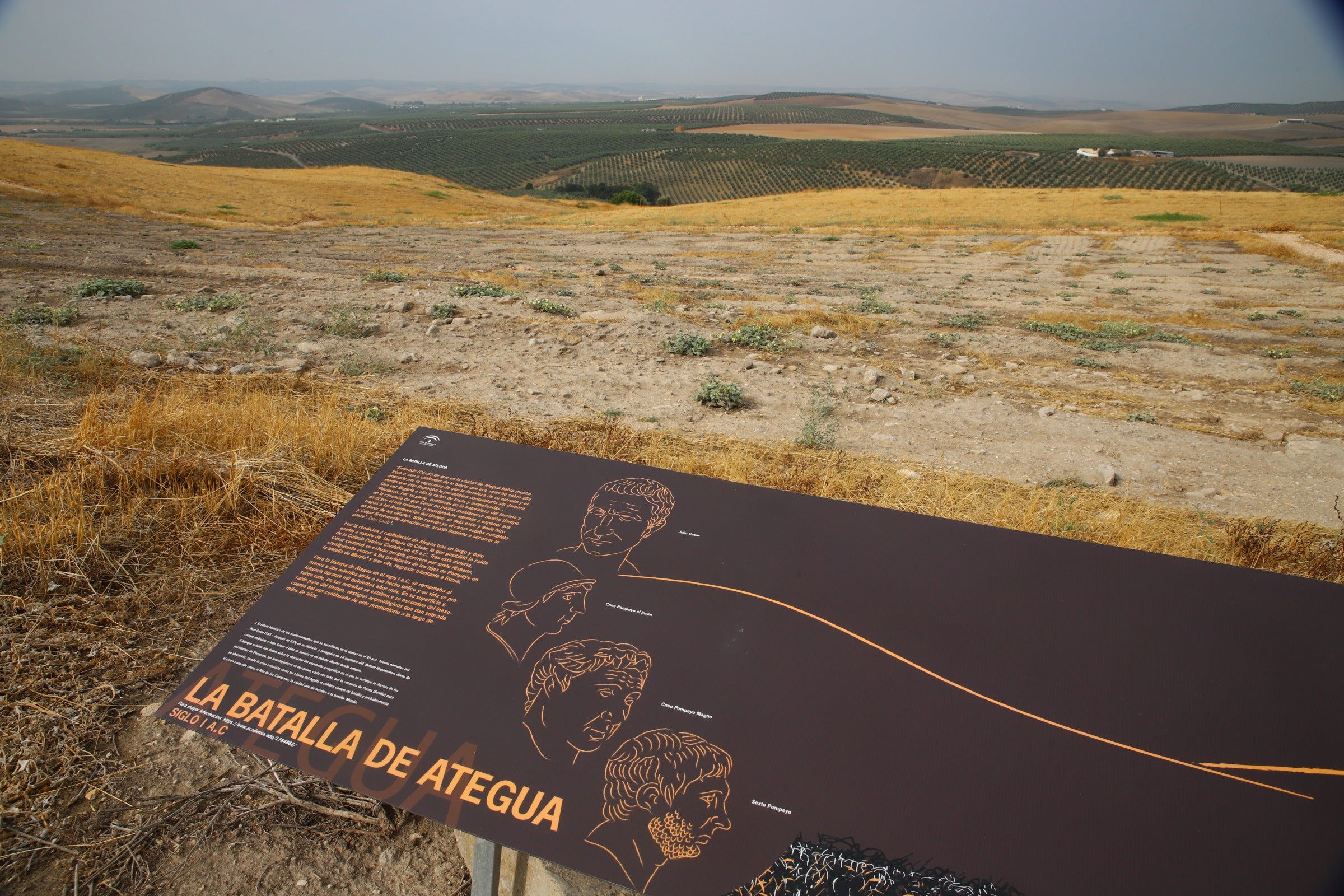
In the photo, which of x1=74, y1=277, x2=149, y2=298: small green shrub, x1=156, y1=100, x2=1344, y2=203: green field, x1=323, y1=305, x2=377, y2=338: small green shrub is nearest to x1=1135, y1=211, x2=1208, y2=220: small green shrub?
x1=156, y1=100, x2=1344, y2=203: green field

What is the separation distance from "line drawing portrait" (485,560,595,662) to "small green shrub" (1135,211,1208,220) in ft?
114

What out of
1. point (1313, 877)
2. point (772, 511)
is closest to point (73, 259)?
point (772, 511)

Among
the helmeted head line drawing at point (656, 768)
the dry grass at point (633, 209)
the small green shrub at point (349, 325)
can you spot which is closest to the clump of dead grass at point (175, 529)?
the helmeted head line drawing at point (656, 768)

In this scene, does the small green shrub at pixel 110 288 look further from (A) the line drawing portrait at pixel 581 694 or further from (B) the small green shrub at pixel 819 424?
(A) the line drawing portrait at pixel 581 694

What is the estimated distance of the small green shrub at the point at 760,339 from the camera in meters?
8.15

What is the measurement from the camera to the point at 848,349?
27.8 feet

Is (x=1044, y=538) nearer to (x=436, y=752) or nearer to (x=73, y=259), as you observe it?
(x=436, y=752)

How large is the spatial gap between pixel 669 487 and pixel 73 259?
14.3 m

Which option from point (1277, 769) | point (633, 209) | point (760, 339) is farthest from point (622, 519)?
point (633, 209)

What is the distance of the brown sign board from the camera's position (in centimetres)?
146

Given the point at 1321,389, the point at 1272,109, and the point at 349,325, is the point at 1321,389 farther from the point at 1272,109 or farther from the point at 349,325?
the point at 1272,109

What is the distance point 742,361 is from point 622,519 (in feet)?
18.3

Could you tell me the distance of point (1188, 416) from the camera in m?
6.56

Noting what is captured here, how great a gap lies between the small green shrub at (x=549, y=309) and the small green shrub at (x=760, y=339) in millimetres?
2306
